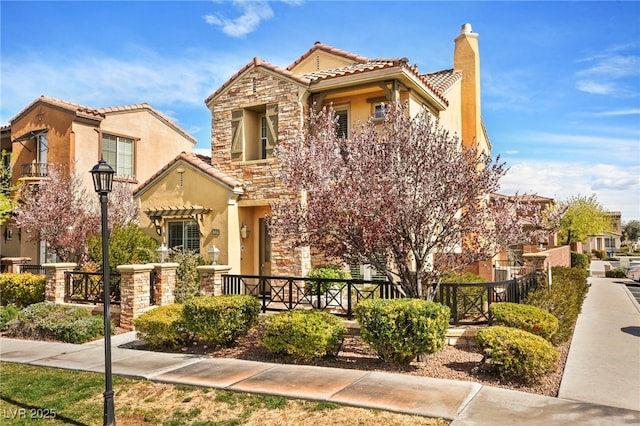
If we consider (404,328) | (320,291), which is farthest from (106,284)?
(320,291)

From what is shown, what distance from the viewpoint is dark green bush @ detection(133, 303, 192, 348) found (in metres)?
9.35

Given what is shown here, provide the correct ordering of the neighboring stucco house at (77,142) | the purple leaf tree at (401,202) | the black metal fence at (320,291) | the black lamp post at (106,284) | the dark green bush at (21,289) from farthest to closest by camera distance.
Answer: the neighboring stucco house at (77,142)
the dark green bush at (21,289)
the black metal fence at (320,291)
the purple leaf tree at (401,202)
the black lamp post at (106,284)

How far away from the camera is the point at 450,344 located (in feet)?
29.3

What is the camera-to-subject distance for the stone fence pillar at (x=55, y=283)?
1352 centimetres

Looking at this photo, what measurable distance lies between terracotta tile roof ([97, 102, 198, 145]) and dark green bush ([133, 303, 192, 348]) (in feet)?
47.9

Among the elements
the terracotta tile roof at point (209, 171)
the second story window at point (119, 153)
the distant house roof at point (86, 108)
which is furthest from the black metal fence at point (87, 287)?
the distant house roof at point (86, 108)

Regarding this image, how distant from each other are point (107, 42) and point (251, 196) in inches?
238

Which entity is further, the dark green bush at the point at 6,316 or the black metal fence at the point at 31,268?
the black metal fence at the point at 31,268

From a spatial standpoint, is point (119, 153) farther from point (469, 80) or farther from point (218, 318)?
point (469, 80)

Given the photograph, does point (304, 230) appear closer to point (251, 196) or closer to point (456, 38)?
point (251, 196)

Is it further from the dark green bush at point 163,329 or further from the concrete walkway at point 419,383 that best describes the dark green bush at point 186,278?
the dark green bush at point 163,329

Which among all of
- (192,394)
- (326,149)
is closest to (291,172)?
(326,149)

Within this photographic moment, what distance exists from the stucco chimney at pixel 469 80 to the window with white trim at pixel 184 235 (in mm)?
11599

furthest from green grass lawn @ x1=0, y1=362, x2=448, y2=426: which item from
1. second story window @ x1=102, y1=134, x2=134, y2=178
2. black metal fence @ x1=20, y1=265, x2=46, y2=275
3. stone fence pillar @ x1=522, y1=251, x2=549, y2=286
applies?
second story window @ x1=102, y1=134, x2=134, y2=178
